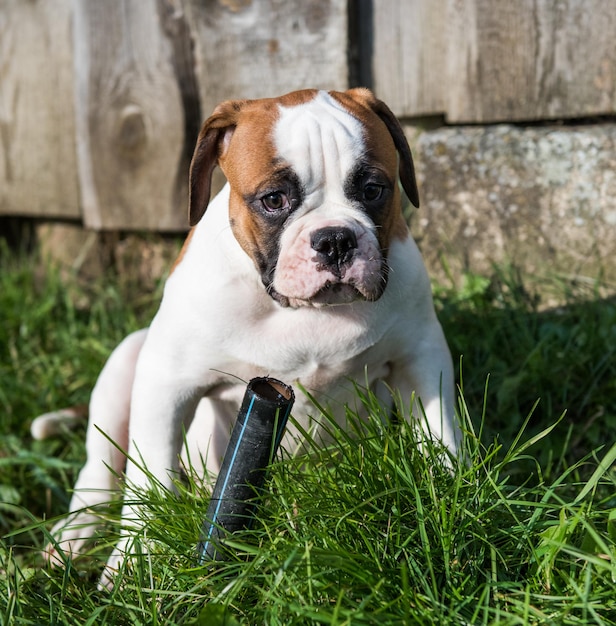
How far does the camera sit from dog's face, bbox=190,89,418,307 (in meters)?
2.46

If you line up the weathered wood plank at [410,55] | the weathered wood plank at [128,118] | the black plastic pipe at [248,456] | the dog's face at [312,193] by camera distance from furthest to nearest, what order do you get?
the weathered wood plank at [128,118] → the weathered wood plank at [410,55] → the dog's face at [312,193] → the black plastic pipe at [248,456]

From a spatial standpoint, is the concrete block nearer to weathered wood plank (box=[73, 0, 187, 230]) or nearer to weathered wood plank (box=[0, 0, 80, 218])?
weathered wood plank (box=[73, 0, 187, 230])

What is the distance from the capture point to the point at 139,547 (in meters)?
2.30

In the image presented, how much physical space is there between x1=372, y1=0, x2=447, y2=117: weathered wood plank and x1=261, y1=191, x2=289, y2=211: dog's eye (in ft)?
6.10

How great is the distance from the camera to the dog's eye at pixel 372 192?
8.55 ft

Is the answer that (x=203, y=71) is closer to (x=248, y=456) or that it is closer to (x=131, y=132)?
(x=131, y=132)

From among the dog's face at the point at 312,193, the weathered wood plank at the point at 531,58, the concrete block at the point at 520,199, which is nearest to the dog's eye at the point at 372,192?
the dog's face at the point at 312,193

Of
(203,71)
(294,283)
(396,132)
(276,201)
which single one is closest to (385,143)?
(396,132)

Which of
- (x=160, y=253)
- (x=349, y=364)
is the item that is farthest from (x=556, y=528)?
(x=160, y=253)

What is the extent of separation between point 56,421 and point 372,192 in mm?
1759

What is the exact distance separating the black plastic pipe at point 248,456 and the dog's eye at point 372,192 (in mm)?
618

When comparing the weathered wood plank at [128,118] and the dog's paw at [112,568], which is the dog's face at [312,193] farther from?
the weathered wood plank at [128,118]

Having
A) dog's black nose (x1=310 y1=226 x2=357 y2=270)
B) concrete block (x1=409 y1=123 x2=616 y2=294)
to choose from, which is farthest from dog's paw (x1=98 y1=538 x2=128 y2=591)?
concrete block (x1=409 y1=123 x2=616 y2=294)

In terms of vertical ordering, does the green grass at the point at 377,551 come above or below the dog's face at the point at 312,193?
below
